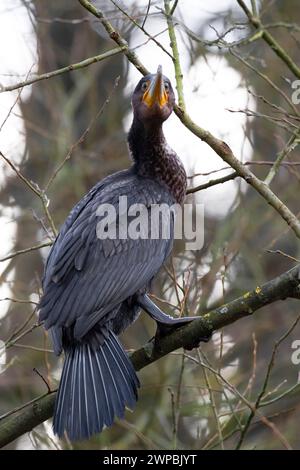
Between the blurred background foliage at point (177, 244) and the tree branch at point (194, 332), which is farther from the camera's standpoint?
the blurred background foliage at point (177, 244)

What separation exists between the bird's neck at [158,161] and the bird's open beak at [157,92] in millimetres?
214

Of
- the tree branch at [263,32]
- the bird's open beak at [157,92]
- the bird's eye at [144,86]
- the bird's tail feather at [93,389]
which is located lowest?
the bird's tail feather at [93,389]

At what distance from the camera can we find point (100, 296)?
4.93m

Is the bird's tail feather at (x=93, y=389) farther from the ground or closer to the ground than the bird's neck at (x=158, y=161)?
closer to the ground

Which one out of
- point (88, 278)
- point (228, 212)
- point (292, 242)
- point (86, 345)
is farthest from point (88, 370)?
point (292, 242)

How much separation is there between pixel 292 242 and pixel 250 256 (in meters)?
1.02

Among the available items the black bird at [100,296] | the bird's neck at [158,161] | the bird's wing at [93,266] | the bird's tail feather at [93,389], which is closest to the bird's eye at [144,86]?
the black bird at [100,296]

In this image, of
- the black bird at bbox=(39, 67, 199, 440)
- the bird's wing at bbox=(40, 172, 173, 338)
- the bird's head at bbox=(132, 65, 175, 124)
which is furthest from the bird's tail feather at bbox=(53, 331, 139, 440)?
the bird's head at bbox=(132, 65, 175, 124)

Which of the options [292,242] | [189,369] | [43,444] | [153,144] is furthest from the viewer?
[292,242]

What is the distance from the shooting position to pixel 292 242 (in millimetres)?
9727

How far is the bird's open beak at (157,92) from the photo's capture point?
5.28 meters

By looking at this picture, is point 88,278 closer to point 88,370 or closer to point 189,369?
point 88,370

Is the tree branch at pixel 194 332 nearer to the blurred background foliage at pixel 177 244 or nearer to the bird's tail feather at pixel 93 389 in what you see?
the bird's tail feather at pixel 93 389

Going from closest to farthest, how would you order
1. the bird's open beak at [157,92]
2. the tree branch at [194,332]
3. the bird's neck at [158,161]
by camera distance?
the tree branch at [194,332] < the bird's open beak at [157,92] < the bird's neck at [158,161]
